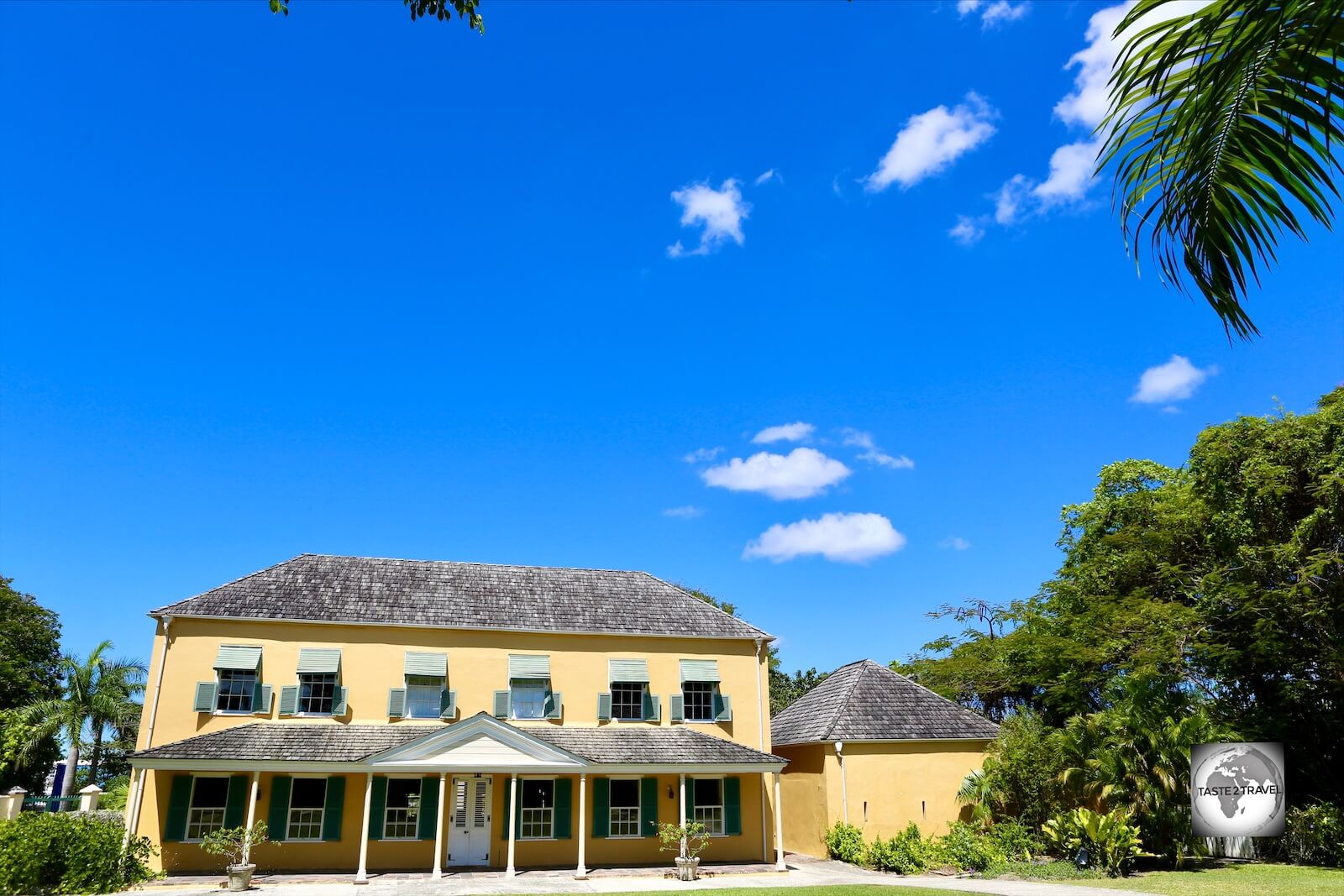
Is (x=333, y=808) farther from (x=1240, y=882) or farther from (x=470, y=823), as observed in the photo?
(x=1240, y=882)

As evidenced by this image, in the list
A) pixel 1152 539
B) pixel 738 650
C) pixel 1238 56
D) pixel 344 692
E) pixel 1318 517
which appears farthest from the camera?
pixel 1152 539

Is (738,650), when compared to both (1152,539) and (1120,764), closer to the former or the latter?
(1120,764)

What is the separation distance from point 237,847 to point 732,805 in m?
11.7

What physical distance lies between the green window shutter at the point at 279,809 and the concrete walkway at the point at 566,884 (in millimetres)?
1138

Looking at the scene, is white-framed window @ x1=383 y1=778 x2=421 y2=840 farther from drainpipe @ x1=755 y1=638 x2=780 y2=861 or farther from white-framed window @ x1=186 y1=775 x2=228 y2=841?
drainpipe @ x1=755 y1=638 x2=780 y2=861

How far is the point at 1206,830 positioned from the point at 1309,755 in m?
5.15

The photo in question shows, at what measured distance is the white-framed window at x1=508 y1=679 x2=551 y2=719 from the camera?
→ 74.3 feet

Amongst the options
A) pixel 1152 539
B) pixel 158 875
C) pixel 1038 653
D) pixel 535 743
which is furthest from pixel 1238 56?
pixel 1038 653

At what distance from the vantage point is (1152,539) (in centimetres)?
2670

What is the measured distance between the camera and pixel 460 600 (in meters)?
23.8

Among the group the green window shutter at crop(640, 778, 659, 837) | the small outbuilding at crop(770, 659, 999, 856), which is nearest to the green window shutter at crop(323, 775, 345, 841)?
the green window shutter at crop(640, 778, 659, 837)

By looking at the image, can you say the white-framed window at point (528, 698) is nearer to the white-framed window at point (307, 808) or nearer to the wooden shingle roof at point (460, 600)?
the wooden shingle roof at point (460, 600)

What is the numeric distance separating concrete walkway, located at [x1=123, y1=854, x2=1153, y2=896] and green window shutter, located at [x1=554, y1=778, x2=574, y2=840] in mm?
1204

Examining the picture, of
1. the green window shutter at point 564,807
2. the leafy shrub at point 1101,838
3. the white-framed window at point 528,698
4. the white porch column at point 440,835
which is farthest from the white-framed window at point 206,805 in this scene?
the leafy shrub at point 1101,838
